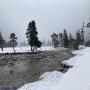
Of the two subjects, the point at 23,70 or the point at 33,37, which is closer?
the point at 23,70

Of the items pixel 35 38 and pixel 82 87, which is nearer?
pixel 82 87

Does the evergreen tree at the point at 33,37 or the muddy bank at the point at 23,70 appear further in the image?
the evergreen tree at the point at 33,37

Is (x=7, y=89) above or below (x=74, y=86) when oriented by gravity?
below

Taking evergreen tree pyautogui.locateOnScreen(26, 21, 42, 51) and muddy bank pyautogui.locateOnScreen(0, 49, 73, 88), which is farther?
evergreen tree pyautogui.locateOnScreen(26, 21, 42, 51)

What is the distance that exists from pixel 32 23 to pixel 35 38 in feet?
24.5

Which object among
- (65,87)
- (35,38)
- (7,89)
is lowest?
(7,89)

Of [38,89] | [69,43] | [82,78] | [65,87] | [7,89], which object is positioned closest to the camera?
[65,87]

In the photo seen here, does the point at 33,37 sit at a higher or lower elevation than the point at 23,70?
higher

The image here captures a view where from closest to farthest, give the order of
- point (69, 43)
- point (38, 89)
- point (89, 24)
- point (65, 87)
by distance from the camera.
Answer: point (65, 87) → point (38, 89) → point (89, 24) → point (69, 43)

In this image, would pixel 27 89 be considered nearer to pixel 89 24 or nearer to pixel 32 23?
pixel 89 24

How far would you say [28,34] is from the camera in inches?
3295

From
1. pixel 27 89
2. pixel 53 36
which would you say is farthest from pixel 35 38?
pixel 27 89

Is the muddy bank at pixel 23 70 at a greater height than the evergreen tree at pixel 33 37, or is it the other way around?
the evergreen tree at pixel 33 37

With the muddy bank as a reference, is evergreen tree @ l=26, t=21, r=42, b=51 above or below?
above
